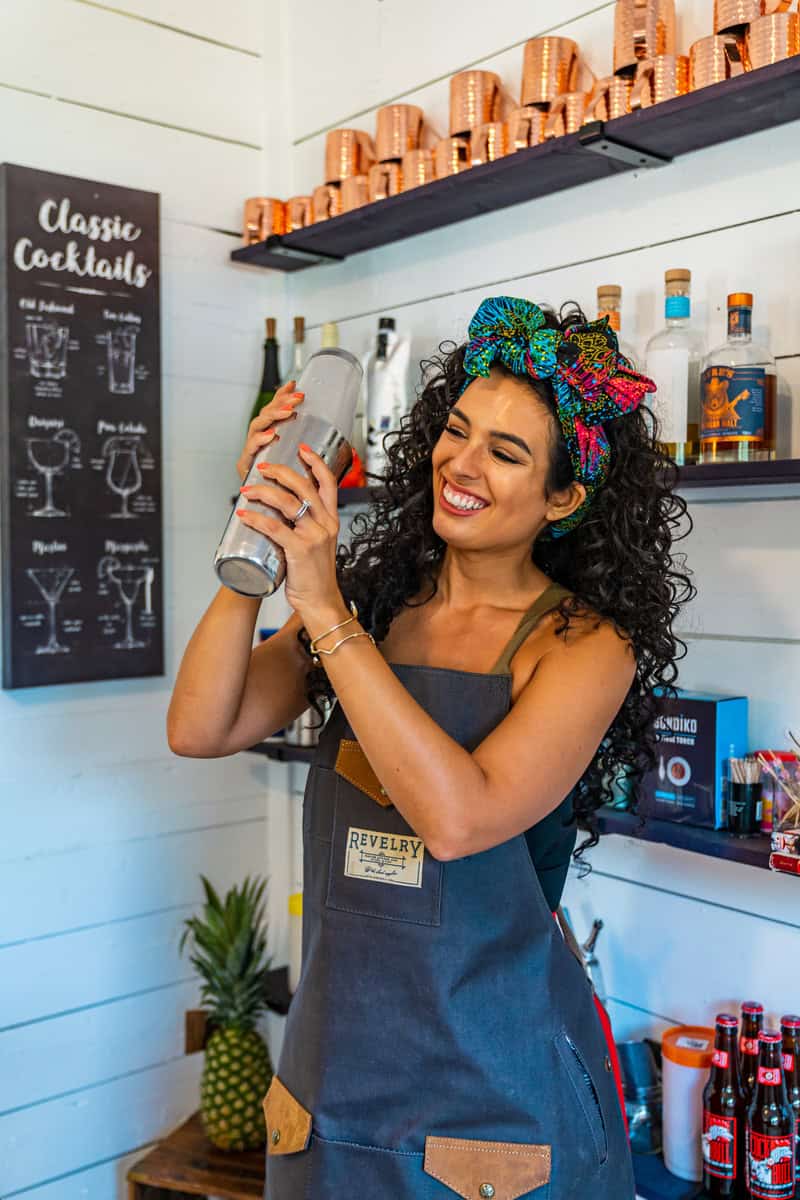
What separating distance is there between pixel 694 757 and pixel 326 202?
1.27 metres

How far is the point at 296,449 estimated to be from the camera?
1109mm

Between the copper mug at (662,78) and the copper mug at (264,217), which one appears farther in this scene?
the copper mug at (264,217)

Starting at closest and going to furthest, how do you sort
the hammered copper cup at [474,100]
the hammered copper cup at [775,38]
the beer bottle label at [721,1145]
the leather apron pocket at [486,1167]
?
the leather apron pocket at [486,1167] → the hammered copper cup at [775,38] → the beer bottle label at [721,1145] → the hammered copper cup at [474,100]

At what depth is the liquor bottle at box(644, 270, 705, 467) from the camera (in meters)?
1.66

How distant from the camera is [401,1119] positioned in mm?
1274

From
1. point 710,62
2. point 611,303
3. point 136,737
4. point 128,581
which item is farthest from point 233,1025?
point 710,62

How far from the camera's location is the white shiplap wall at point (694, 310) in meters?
1.68

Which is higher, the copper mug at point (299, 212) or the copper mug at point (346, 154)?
the copper mug at point (346, 154)

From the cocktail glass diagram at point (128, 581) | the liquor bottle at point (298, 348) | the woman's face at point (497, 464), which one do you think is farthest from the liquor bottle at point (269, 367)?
the woman's face at point (497, 464)

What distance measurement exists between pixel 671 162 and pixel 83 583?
1253 millimetres

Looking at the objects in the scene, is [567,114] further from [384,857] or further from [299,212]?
[384,857]

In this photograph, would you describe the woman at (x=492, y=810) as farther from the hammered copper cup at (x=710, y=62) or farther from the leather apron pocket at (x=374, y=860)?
the hammered copper cup at (x=710, y=62)

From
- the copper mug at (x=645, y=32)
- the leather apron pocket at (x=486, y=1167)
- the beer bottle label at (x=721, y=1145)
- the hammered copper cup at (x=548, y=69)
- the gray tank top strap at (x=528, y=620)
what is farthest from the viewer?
the hammered copper cup at (x=548, y=69)

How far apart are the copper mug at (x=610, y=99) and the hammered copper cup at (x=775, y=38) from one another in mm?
225
